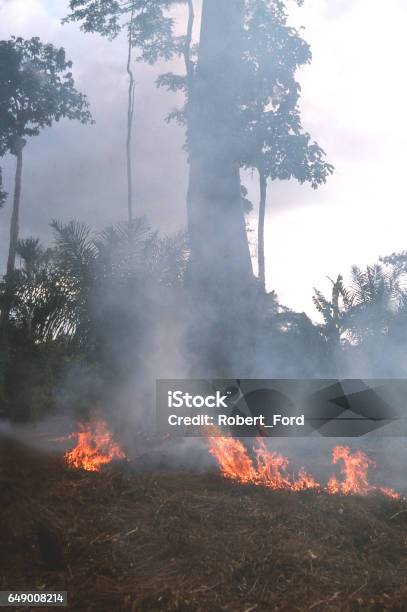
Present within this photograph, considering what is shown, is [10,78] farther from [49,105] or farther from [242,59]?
[242,59]

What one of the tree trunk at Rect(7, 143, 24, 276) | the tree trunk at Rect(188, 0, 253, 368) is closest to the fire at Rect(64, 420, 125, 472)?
the tree trunk at Rect(188, 0, 253, 368)

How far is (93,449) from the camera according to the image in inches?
284

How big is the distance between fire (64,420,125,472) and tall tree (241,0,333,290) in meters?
9.05

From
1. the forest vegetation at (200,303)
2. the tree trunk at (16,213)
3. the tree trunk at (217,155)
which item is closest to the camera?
the forest vegetation at (200,303)

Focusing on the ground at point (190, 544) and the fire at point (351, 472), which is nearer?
the ground at point (190, 544)

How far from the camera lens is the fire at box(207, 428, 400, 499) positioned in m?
6.75

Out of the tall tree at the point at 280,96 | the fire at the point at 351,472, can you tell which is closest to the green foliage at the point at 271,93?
the tall tree at the point at 280,96

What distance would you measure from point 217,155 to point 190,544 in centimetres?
1050

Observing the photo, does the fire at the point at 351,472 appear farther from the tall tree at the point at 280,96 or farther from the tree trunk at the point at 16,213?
the tree trunk at the point at 16,213

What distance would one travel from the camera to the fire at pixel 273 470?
6.75 metres

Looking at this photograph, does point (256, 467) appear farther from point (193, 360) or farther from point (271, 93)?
point (271, 93)

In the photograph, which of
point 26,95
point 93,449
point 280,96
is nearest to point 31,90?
point 26,95

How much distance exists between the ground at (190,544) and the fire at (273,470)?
380mm

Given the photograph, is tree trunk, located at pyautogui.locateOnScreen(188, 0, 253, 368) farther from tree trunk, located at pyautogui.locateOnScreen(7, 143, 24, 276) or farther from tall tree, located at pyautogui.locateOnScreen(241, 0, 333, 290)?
tree trunk, located at pyautogui.locateOnScreen(7, 143, 24, 276)
